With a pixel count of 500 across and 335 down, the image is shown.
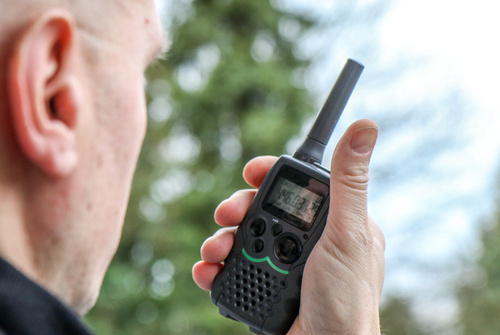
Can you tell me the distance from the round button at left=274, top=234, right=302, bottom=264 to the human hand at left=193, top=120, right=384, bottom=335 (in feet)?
0.11

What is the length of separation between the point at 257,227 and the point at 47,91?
0.66 meters

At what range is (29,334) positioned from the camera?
53 cm

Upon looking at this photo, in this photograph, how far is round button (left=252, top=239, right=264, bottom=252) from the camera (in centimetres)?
115

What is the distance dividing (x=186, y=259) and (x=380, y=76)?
9.11 ft

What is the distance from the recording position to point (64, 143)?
565mm

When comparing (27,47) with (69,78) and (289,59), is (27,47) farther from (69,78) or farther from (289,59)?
(289,59)

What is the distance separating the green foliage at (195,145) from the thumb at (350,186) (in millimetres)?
3733

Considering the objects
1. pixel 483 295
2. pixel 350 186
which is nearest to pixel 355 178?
pixel 350 186

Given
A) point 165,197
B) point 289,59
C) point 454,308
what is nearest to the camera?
point 165,197

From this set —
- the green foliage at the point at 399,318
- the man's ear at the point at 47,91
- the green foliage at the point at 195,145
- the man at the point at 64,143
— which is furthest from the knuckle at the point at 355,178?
the green foliage at the point at 399,318

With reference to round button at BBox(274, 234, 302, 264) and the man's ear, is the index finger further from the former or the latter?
the man's ear

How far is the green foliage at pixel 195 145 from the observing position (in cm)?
486

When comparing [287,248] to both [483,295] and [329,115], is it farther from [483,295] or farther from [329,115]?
[483,295]

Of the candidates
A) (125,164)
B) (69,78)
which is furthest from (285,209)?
(69,78)
